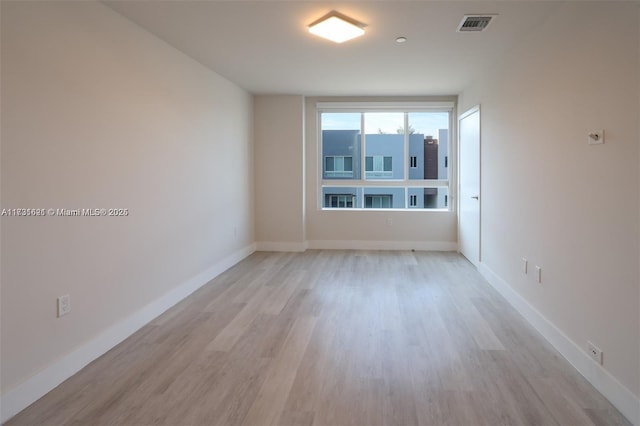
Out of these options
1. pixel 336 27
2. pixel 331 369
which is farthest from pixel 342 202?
pixel 331 369

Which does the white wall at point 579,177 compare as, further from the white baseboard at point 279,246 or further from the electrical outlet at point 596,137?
the white baseboard at point 279,246

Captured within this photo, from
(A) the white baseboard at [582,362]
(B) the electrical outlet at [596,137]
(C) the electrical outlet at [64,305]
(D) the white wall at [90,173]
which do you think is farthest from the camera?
(C) the electrical outlet at [64,305]

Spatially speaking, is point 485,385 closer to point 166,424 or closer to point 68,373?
point 166,424

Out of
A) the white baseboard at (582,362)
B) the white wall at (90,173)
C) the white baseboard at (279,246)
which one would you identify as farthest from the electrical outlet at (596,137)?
the white baseboard at (279,246)

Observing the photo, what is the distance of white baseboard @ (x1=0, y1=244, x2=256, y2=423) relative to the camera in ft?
6.34

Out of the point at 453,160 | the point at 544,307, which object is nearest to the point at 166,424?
the point at 544,307

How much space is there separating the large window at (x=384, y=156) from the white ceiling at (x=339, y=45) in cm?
108

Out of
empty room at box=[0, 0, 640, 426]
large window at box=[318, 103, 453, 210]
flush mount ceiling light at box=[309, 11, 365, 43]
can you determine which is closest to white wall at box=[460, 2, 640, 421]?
empty room at box=[0, 0, 640, 426]

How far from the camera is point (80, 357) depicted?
2391 millimetres

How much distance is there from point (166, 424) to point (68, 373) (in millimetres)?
860

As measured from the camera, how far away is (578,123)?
240 cm

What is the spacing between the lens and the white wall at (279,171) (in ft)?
19.9

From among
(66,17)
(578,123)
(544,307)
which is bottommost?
(544,307)

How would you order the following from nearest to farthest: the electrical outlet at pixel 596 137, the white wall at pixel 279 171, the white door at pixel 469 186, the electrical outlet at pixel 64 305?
1. the electrical outlet at pixel 596 137
2. the electrical outlet at pixel 64 305
3. the white door at pixel 469 186
4. the white wall at pixel 279 171
